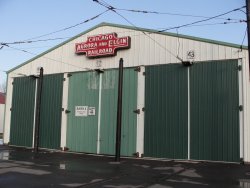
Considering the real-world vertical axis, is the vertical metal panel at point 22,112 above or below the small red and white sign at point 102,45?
below

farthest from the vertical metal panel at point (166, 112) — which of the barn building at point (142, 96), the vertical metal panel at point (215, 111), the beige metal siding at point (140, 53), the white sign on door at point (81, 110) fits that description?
the white sign on door at point (81, 110)

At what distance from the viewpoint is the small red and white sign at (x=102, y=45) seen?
18.8 meters

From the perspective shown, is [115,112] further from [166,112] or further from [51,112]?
[51,112]

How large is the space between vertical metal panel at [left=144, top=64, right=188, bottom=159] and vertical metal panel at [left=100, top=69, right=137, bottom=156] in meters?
0.71

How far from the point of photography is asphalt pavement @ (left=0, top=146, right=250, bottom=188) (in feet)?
34.6

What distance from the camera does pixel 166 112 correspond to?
56.0 feet

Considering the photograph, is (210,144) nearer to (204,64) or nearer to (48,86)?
(204,64)

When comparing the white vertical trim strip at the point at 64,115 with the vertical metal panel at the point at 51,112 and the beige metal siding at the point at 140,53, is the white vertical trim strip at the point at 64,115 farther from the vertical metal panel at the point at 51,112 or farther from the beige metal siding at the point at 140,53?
the beige metal siding at the point at 140,53

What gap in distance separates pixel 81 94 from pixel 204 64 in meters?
6.88

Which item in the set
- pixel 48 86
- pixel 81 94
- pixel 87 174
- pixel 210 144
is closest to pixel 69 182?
pixel 87 174

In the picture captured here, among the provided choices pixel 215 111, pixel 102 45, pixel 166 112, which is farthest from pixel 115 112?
pixel 215 111

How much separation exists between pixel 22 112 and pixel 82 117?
4779mm

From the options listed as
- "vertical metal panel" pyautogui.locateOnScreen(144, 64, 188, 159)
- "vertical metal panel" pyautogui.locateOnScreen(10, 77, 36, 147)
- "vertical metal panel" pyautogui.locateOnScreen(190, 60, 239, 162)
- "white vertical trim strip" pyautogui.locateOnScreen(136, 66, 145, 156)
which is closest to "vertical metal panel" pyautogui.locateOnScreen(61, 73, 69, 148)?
"vertical metal panel" pyautogui.locateOnScreen(10, 77, 36, 147)

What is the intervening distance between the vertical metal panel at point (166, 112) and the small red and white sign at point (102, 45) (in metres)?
2.15
